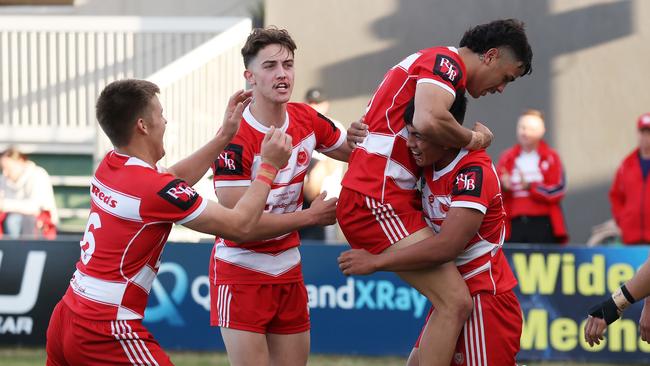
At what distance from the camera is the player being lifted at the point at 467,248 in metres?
4.96

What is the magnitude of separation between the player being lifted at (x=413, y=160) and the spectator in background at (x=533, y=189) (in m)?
4.66

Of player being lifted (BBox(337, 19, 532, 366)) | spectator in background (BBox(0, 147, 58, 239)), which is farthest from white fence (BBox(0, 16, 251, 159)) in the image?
player being lifted (BBox(337, 19, 532, 366))

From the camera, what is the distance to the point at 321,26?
1346 centimetres

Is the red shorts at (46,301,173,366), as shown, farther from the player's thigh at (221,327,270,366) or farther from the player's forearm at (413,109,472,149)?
the player's forearm at (413,109,472,149)

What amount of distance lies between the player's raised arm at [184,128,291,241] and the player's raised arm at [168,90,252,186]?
406 millimetres

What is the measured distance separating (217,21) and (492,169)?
9786 millimetres

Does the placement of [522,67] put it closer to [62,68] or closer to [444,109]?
[444,109]

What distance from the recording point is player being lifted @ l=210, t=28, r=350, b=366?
5.50 m

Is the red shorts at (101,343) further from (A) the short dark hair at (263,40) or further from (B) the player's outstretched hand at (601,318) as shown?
(B) the player's outstretched hand at (601,318)

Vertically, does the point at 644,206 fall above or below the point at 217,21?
below

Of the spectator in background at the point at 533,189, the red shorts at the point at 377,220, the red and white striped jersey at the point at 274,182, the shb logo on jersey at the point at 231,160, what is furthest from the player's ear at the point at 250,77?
the spectator in background at the point at 533,189

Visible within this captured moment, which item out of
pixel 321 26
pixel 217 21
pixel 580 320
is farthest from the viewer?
pixel 217 21

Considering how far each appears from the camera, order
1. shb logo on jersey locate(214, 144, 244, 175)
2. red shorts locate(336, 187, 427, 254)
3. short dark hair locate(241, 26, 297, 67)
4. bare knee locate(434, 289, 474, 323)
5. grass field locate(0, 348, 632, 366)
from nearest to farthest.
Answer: bare knee locate(434, 289, 474, 323)
red shorts locate(336, 187, 427, 254)
shb logo on jersey locate(214, 144, 244, 175)
short dark hair locate(241, 26, 297, 67)
grass field locate(0, 348, 632, 366)

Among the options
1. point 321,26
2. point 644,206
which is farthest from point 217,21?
point 644,206
